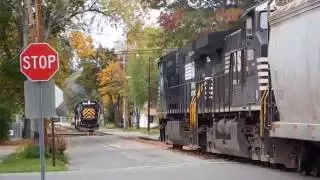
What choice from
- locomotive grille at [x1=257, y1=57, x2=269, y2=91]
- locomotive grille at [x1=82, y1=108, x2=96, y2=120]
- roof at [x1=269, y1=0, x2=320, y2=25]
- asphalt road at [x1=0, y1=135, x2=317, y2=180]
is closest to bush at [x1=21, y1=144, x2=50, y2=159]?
asphalt road at [x1=0, y1=135, x2=317, y2=180]

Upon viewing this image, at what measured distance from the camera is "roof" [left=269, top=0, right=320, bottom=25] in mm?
11680

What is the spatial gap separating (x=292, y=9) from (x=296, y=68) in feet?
3.95

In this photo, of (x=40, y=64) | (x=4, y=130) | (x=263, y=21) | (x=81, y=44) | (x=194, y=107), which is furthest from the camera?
(x=4, y=130)

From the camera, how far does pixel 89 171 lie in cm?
2095

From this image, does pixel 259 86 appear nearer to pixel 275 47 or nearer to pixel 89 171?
pixel 275 47

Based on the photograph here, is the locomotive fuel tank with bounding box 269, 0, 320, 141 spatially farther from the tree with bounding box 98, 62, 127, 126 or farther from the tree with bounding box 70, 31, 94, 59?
the tree with bounding box 98, 62, 127, 126

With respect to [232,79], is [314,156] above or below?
below

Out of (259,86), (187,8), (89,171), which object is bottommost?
(89,171)

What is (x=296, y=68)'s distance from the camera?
12320 mm

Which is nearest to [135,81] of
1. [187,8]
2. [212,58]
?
[187,8]

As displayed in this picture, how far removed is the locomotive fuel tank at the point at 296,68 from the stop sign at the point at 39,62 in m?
4.54

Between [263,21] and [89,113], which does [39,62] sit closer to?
[263,21]

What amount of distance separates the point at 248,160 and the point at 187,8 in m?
19.8

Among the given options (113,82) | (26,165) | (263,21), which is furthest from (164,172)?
(113,82)
